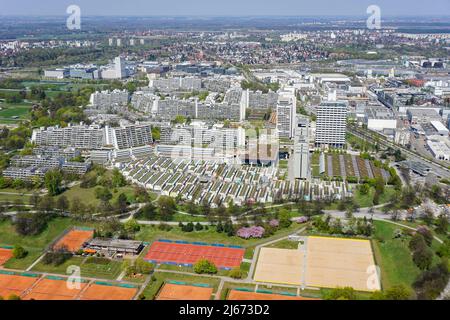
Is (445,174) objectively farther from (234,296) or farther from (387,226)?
(234,296)

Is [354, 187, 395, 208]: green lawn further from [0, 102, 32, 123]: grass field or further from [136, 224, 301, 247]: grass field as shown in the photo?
[0, 102, 32, 123]: grass field

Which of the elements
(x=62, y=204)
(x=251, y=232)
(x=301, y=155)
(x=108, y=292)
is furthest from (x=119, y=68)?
(x=108, y=292)

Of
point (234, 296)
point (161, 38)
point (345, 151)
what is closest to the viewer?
point (234, 296)

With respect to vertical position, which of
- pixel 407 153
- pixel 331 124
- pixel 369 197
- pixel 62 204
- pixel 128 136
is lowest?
pixel 369 197

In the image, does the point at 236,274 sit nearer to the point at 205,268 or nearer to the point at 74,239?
the point at 205,268

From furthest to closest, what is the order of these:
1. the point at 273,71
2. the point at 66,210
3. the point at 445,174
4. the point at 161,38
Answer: the point at 161,38 → the point at 273,71 → the point at 445,174 → the point at 66,210

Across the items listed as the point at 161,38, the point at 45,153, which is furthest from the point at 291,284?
the point at 161,38

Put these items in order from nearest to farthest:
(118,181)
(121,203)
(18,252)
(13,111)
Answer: (18,252)
(121,203)
(118,181)
(13,111)
